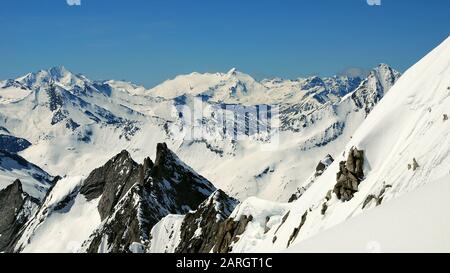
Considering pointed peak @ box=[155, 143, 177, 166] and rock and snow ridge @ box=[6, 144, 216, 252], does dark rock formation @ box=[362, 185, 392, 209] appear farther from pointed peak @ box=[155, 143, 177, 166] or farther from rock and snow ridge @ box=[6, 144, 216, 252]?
pointed peak @ box=[155, 143, 177, 166]

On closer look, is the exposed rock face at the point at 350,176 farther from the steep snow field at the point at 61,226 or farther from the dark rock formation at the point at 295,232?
the steep snow field at the point at 61,226

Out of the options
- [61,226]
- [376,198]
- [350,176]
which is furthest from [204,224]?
[61,226]

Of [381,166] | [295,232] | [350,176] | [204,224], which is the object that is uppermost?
[381,166]

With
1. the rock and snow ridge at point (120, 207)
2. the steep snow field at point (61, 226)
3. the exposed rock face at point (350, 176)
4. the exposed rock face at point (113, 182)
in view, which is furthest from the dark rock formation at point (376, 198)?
the exposed rock face at point (113, 182)

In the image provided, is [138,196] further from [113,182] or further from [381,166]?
[381,166]

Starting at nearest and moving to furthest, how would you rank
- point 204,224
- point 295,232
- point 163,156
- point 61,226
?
point 295,232, point 204,224, point 163,156, point 61,226
